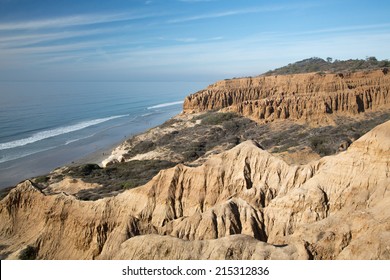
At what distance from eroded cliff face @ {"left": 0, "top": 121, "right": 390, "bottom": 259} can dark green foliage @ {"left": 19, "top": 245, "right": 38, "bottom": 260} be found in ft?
0.72

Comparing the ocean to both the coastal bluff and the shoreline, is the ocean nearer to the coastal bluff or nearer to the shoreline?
the shoreline

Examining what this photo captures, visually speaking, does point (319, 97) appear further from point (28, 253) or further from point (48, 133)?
point (48, 133)

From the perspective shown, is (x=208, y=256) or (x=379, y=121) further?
(x=379, y=121)

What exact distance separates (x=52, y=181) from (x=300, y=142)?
98.1ft

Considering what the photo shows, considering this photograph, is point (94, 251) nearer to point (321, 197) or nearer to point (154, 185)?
point (154, 185)

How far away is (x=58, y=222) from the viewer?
21.0m

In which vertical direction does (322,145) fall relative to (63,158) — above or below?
above

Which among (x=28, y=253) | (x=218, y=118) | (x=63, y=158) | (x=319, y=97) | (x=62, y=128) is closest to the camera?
(x=28, y=253)

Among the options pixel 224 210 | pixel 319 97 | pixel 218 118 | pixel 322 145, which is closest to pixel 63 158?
pixel 218 118

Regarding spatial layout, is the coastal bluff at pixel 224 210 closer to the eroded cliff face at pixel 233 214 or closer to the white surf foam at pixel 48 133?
the eroded cliff face at pixel 233 214

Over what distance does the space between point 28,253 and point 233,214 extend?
11.0 metres

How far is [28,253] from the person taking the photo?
20281 millimetres

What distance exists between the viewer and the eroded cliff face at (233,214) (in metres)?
14.6
